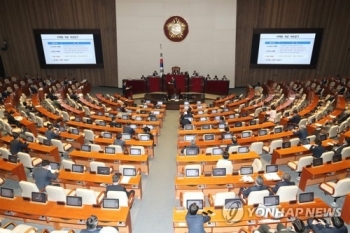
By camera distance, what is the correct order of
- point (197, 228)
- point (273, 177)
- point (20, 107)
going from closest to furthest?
point (197, 228)
point (273, 177)
point (20, 107)

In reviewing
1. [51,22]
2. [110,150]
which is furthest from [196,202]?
[51,22]

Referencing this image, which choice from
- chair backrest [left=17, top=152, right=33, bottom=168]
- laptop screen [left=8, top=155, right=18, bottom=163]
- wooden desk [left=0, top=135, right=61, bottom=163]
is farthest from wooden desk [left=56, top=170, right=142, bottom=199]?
wooden desk [left=0, top=135, right=61, bottom=163]

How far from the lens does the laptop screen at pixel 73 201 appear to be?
695 cm

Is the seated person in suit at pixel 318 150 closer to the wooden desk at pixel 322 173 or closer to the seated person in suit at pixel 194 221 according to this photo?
the wooden desk at pixel 322 173

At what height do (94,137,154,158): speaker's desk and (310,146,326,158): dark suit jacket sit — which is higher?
(310,146,326,158): dark suit jacket

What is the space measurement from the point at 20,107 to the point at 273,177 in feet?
52.8

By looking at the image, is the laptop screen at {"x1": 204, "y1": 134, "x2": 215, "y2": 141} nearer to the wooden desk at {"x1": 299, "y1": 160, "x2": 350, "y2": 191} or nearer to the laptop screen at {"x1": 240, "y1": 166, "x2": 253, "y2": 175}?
the laptop screen at {"x1": 240, "y1": 166, "x2": 253, "y2": 175}

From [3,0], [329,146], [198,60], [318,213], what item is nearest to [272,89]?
[198,60]

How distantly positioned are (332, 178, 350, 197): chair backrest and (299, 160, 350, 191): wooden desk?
2.73ft

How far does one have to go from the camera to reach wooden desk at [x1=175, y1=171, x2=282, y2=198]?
819cm

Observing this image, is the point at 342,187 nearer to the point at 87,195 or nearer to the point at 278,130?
the point at 278,130

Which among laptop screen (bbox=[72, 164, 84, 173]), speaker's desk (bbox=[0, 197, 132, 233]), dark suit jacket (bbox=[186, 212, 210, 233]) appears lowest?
speaker's desk (bbox=[0, 197, 132, 233])

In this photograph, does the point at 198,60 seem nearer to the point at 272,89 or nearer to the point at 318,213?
the point at 272,89

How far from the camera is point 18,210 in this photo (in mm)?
6863
